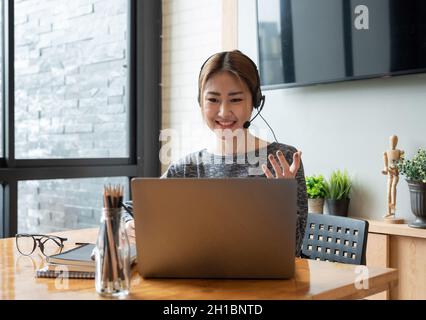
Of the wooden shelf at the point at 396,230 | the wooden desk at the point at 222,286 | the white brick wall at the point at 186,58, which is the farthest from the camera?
the white brick wall at the point at 186,58

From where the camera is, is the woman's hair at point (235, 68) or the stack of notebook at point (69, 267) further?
the woman's hair at point (235, 68)

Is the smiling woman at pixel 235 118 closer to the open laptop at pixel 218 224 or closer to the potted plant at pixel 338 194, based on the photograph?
the open laptop at pixel 218 224

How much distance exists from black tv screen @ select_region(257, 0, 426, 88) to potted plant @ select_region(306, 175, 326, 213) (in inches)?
21.2

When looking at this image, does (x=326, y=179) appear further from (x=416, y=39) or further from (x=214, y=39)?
(x=214, y=39)

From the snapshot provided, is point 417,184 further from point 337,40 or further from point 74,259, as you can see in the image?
point 74,259

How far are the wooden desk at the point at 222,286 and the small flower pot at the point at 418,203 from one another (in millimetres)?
1265

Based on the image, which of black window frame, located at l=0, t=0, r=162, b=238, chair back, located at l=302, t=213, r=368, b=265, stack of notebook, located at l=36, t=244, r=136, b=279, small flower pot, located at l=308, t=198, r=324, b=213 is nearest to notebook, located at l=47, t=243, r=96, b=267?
stack of notebook, located at l=36, t=244, r=136, b=279

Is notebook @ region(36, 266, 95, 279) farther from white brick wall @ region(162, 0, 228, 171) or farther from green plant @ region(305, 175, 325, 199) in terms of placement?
white brick wall @ region(162, 0, 228, 171)

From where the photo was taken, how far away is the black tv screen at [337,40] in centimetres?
267

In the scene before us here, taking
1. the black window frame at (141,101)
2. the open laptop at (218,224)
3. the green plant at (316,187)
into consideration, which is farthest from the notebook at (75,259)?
the black window frame at (141,101)

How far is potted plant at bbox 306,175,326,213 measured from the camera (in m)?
2.91

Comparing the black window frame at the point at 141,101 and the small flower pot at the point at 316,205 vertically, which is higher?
the black window frame at the point at 141,101

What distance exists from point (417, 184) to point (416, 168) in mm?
73

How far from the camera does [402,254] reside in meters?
2.56
